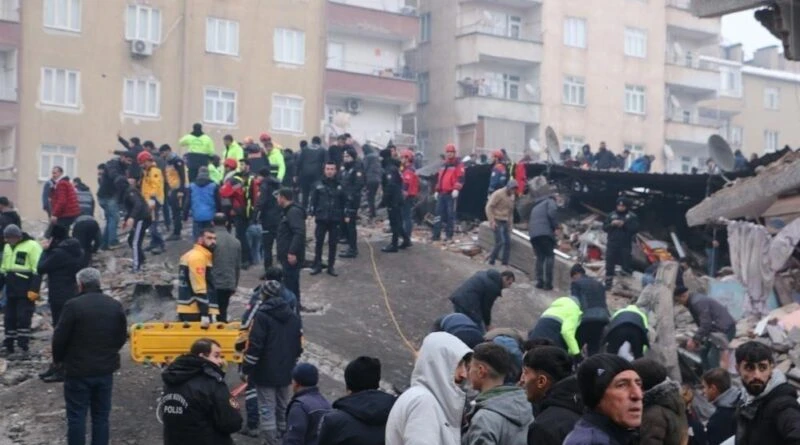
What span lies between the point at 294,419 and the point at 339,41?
141ft

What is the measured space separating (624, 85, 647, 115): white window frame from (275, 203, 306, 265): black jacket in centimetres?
4221

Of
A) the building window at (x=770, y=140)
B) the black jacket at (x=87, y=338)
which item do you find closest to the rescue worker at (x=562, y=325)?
the black jacket at (x=87, y=338)

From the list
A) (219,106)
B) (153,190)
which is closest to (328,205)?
(153,190)

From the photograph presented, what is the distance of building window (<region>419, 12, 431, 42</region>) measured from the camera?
5556 cm

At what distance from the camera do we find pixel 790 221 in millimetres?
19328

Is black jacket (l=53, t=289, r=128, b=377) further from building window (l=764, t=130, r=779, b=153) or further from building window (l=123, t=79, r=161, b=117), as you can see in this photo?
building window (l=764, t=130, r=779, b=153)

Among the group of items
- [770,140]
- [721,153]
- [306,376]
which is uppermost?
[770,140]

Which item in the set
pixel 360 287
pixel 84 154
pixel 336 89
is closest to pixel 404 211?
pixel 360 287

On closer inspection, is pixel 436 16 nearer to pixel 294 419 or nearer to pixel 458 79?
pixel 458 79

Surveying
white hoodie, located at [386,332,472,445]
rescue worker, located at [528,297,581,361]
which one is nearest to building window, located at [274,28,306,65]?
rescue worker, located at [528,297,581,361]

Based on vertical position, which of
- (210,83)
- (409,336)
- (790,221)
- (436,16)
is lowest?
(409,336)

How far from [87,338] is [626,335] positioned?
648 cm

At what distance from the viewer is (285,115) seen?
48.6 metres

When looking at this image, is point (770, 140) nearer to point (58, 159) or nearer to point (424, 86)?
point (424, 86)
